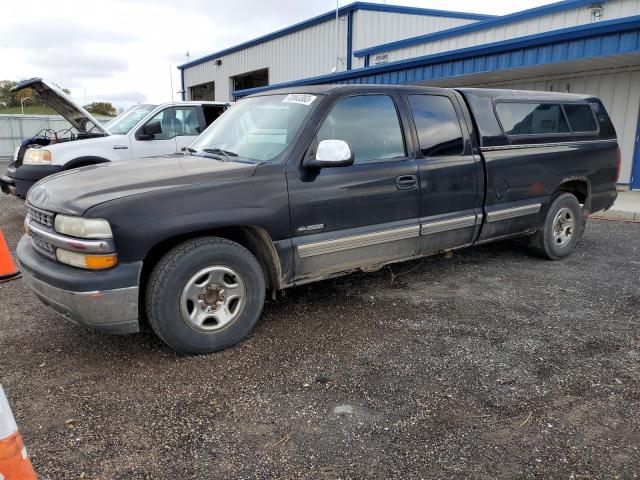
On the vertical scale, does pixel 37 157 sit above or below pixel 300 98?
below

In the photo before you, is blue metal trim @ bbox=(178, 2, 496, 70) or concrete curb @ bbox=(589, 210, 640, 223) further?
blue metal trim @ bbox=(178, 2, 496, 70)

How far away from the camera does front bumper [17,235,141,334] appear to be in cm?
301

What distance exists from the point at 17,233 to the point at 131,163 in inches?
177

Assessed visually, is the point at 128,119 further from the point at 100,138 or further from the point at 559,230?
the point at 559,230

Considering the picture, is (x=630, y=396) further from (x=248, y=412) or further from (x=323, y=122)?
(x=323, y=122)

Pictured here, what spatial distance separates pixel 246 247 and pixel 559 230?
4.04 metres

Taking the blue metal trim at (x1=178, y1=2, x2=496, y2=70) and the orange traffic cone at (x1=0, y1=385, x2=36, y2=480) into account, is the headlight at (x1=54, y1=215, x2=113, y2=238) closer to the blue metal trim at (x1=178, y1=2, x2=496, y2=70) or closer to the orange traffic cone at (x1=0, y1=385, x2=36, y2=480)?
the orange traffic cone at (x1=0, y1=385, x2=36, y2=480)

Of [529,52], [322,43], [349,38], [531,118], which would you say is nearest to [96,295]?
[531,118]

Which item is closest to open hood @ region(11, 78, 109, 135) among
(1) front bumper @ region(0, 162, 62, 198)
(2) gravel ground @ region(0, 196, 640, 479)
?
(1) front bumper @ region(0, 162, 62, 198)

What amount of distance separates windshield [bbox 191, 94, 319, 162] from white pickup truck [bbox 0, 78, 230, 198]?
2641mm

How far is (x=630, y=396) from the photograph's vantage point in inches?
118

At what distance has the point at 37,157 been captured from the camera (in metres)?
7.29

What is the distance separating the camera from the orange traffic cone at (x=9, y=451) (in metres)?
1.68

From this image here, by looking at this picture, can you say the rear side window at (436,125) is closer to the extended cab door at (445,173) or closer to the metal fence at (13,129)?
the extended cab door at (445,173)
